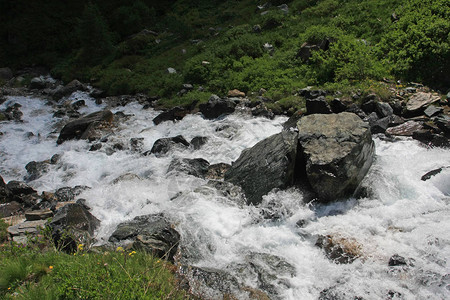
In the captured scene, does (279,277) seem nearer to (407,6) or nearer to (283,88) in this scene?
(283,88)

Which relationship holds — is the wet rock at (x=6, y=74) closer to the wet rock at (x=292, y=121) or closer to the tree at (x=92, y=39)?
the tree at (x=92, y=39)

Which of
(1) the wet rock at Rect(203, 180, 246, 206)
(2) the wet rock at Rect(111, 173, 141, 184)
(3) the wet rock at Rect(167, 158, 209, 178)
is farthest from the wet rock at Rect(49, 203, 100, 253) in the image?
(1) the wet rock at Rect(203, 180, 246, 206)

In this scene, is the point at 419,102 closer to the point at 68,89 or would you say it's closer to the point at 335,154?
the point at 335,154

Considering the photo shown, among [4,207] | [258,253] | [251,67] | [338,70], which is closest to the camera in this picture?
[258,253]

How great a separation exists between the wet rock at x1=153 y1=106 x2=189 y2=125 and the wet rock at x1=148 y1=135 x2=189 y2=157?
10.9 feet

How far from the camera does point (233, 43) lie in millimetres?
19297

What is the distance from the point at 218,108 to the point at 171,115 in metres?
2.63

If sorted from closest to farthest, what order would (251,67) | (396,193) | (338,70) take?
(396,193), (338,70), (251,67)

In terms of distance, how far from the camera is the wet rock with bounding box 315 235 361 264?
239 inches

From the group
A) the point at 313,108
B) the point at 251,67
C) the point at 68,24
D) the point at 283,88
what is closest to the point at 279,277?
the point at 313,108

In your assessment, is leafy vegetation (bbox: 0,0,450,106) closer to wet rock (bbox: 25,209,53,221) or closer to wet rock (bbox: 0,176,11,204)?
wet rock (bbox: 0,176,11,204)

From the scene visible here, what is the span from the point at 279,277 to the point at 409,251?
8.10ft

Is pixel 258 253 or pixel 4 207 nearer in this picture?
pixel 258 253

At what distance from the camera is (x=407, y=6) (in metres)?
15.6
